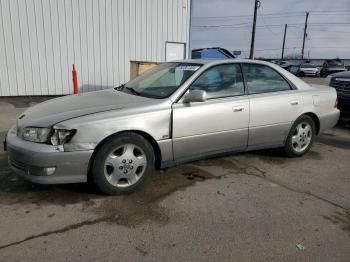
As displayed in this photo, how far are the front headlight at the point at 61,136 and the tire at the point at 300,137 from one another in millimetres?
3203

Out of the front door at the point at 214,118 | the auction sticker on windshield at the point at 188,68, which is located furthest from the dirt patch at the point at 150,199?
the auction sticker on windshield at the point at 188,68

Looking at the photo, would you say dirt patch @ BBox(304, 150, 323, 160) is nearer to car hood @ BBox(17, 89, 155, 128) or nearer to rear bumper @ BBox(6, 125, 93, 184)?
car hood @ BBox(17, 89, 155, 128)

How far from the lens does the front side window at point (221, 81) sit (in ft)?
13.8

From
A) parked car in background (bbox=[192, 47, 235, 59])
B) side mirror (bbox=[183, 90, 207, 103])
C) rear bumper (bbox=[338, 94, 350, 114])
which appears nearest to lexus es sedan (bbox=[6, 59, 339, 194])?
side mirror (bbox=[183, 90, 207, 103])

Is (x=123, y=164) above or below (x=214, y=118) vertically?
below

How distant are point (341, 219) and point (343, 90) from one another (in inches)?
197

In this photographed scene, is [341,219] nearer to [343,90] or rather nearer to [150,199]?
[150,199]

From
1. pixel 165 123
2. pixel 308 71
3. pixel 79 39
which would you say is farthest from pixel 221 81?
pixel 308 71

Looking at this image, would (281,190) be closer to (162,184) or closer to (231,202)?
(231,202)

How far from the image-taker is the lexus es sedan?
11.0 ft

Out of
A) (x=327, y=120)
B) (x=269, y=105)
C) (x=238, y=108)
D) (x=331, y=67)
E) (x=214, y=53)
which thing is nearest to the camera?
(x=238, y=108)

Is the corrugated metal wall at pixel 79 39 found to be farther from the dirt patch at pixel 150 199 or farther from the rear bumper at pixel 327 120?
the rear bumper at pixel 327 120

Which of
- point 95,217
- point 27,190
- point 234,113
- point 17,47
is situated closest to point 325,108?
point 234,113

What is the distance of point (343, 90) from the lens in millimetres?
7480
